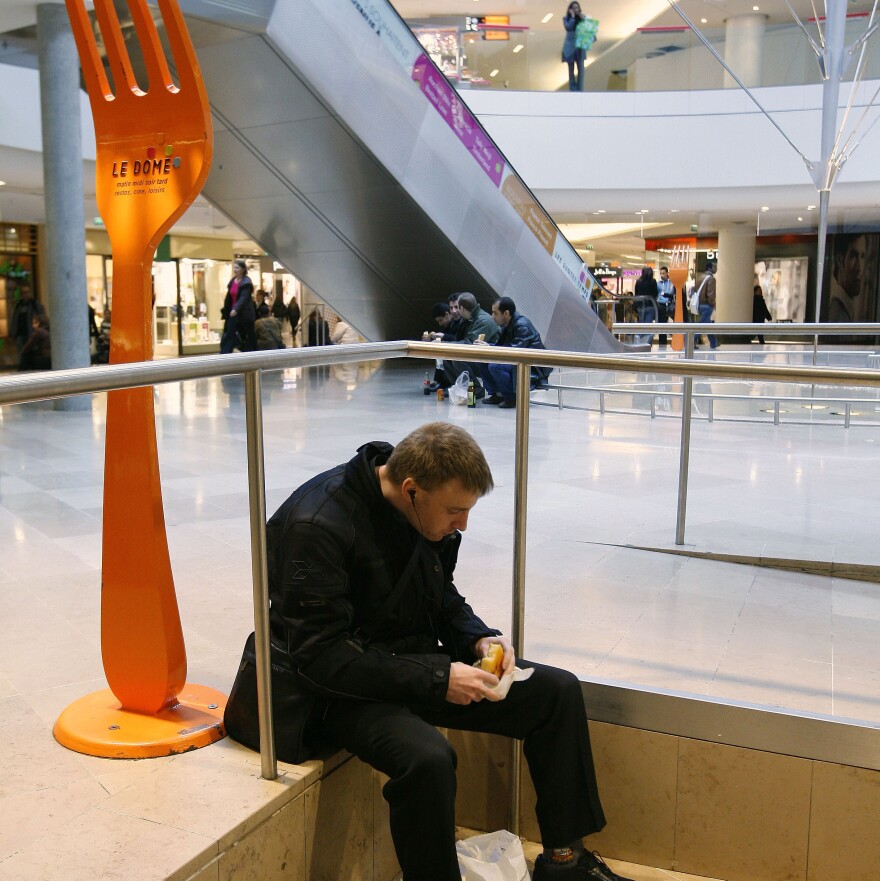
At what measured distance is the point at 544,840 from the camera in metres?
2.64

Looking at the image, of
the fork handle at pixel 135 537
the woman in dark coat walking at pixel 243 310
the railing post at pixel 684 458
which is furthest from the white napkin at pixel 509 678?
the woman in dark coat walking at pixel 243 310

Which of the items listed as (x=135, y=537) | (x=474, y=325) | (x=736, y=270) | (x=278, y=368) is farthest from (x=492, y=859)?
(x=736, y=270)

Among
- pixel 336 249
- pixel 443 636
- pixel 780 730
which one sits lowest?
pixel 780 730

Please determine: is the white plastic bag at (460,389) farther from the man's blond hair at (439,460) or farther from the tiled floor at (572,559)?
the man's blond hair at (439,460)

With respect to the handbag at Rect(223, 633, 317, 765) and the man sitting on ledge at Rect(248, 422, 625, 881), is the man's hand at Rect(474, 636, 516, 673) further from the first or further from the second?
the handbag at Rect(223, 633, 317, 765)

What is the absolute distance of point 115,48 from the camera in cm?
261

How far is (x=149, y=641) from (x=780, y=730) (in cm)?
181

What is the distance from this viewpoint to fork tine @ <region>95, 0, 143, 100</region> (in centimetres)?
257

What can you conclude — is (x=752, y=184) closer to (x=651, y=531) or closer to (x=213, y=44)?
(x=213, y=44)

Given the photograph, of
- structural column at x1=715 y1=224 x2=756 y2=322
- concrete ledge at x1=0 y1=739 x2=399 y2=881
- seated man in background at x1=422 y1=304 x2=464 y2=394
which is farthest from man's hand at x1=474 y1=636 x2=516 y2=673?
structural column at x1=715 y1=224 x2=756 y2=322

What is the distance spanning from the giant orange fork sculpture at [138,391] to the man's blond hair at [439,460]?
689 millimetres

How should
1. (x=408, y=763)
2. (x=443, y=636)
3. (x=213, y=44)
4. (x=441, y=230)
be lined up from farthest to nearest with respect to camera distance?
1. (x=441, y=230)
2. (x=213, y=44)
3. (x=443, y=636)
4. (x=408, y=763)

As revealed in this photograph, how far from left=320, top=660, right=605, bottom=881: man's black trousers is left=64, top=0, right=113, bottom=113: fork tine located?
5.84ft

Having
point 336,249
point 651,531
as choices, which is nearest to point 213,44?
point 336,249
